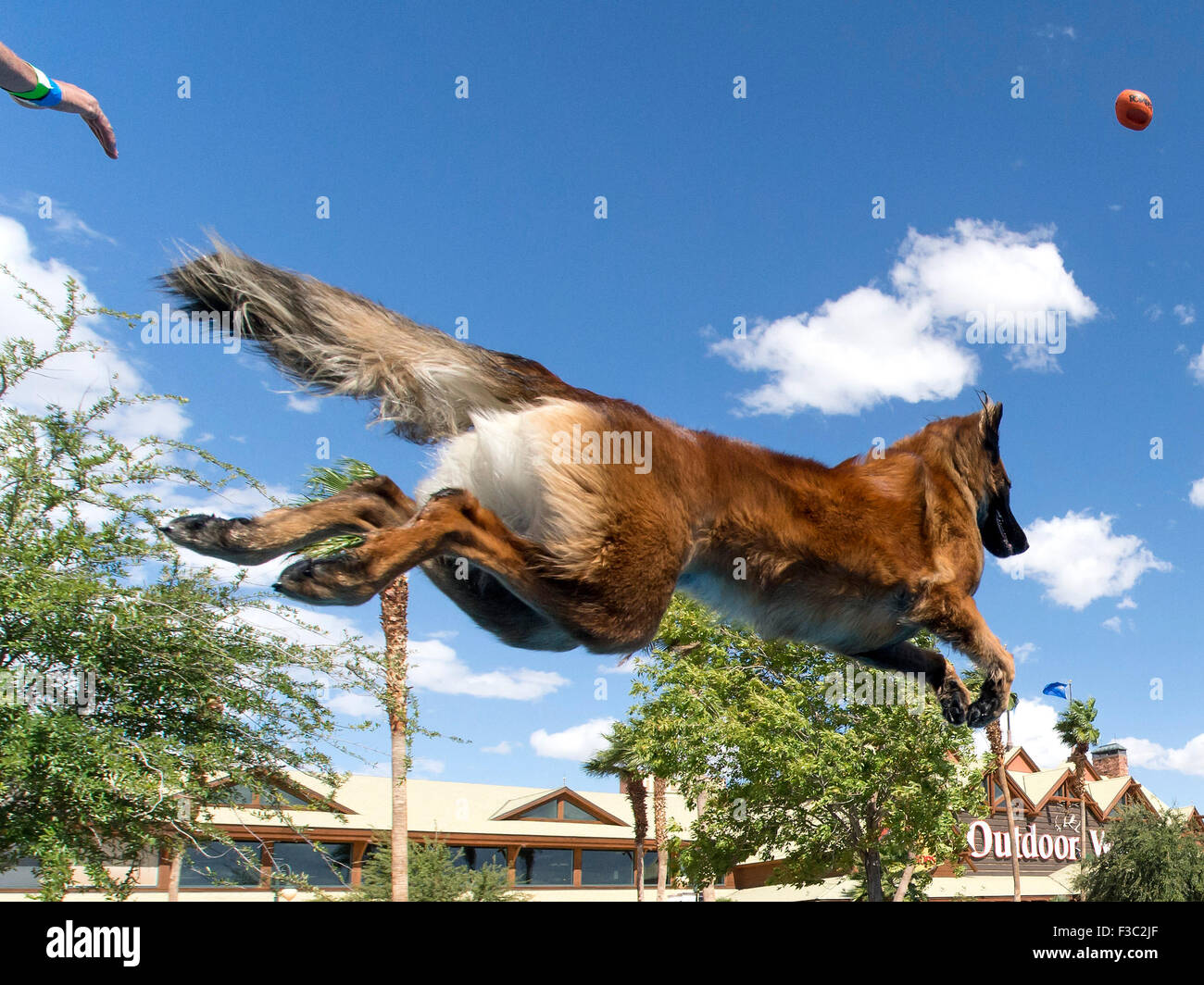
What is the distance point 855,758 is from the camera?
22297mm

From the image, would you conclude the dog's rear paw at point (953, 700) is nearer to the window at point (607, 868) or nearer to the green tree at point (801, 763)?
the green tree at point (801, 763)

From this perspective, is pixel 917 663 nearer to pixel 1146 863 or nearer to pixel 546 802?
pixel 546 802

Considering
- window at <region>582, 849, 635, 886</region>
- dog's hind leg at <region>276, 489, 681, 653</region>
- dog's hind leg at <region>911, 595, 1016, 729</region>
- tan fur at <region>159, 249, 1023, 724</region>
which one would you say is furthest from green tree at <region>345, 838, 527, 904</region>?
dog's hind leg at <region>276, 489, 681, 653</region>

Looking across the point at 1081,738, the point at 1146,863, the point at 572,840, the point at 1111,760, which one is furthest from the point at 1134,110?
the point at 1111,760

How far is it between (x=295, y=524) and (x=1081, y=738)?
53.1 m

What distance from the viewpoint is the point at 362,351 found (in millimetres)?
3131

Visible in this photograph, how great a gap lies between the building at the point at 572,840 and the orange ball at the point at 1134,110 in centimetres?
1782

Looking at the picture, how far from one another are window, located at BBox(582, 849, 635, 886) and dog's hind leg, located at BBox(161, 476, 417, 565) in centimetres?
3478

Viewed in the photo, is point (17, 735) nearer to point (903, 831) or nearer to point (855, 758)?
point (855, 758)

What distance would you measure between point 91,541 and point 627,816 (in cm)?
2946

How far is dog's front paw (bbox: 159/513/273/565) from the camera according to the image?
2.66 metres
